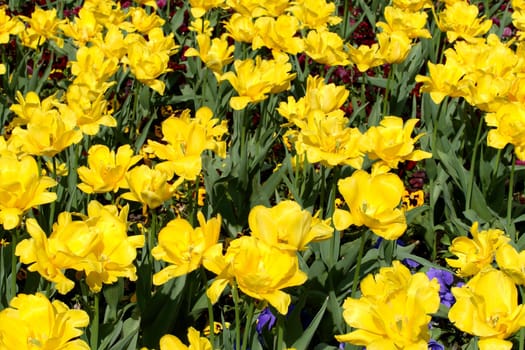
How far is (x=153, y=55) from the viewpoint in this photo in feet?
10.3

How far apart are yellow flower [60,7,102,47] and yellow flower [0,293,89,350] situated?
2.27 m

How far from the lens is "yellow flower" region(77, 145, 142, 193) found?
7.37 ft

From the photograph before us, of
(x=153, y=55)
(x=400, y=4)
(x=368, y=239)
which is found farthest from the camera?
(x=400, y=4)

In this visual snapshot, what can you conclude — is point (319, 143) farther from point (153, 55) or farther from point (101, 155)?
point (153, 55)

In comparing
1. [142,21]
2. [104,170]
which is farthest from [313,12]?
[104,170]

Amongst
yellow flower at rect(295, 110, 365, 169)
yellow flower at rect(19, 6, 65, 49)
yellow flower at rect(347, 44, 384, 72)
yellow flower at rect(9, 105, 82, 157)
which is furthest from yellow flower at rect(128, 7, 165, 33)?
yellow flower at rect(295, 110, 365, 169)

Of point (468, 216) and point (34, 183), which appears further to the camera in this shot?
point (468, 216)

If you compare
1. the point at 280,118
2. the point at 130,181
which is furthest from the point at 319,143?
the point at 280,118

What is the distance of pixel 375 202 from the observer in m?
1.97

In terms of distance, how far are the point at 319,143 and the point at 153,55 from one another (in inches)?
42.7

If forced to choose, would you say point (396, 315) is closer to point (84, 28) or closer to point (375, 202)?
point (375, 202)

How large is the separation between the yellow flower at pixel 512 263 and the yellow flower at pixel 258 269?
0.47 metres

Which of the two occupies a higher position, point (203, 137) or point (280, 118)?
point (203, 137)

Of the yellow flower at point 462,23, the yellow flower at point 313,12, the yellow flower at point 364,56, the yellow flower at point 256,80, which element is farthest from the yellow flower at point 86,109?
the yellow flower at point 462,23
